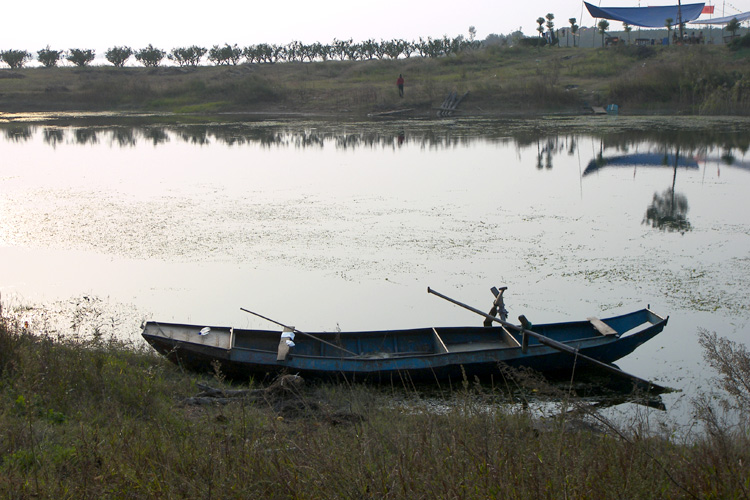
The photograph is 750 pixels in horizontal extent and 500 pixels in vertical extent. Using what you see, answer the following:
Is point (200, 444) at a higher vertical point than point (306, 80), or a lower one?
lower

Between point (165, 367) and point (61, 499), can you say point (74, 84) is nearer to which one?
point (165, 367)

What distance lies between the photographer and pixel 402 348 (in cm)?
809

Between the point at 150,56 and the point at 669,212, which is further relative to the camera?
the point at 150,56

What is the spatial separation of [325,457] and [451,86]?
38.1 m

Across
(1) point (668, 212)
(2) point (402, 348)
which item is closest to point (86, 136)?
(1) point (668, 212)

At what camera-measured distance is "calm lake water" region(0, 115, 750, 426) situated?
9422mm

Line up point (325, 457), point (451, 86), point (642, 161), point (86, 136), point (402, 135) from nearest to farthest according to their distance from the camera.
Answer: point (325, 457) → point (642, 161) → point (402, 135) → point (86, 136) → point (451, 86)

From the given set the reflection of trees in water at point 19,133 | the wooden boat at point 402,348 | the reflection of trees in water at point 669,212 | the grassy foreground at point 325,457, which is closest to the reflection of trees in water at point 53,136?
the reflection of trees in water at point 19,133

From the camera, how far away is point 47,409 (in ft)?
18.2

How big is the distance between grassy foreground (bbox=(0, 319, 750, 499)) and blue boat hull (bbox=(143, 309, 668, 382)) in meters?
1.38

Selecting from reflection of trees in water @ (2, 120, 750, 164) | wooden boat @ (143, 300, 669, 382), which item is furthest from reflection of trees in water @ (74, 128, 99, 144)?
wooden boat @ (143, 300, 669, 382)

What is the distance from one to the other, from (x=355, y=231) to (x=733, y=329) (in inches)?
274

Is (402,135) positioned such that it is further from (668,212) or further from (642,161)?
(668,212)

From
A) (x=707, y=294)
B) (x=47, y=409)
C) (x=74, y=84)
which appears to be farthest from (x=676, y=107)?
(x=74, y=84)
